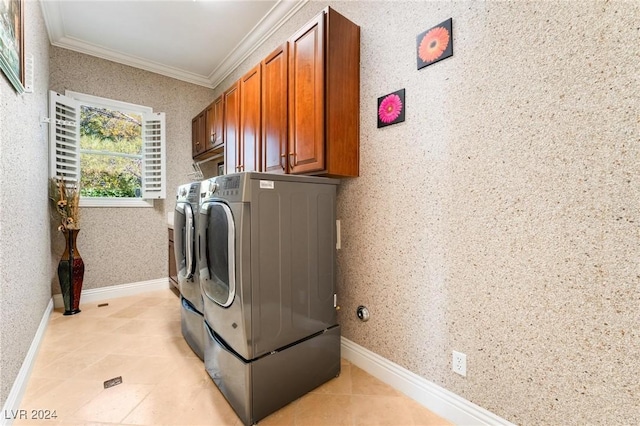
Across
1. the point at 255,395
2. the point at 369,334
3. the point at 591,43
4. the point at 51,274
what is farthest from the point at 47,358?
the point at 591,43

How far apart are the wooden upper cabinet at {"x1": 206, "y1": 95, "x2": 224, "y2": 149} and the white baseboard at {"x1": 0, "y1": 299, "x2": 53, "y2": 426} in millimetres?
2214

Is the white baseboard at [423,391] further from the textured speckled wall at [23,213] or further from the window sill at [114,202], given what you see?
the window sill at [114,202]

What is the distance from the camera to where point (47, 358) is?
6.30ft

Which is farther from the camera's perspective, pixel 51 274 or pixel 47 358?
pixel 51 274

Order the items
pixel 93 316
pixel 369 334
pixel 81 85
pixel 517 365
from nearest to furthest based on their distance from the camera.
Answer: pixel 517 365 < pixel 369 334 < pixel 93 316 < pixel 81 85

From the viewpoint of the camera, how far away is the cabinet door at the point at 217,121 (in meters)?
2.98

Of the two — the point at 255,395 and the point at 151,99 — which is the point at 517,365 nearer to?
the point at 255,395

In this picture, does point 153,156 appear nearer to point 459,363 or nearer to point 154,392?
point 154,392

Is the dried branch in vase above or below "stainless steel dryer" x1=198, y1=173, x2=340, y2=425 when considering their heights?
above

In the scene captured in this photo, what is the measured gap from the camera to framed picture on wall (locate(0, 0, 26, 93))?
1314 millimetres

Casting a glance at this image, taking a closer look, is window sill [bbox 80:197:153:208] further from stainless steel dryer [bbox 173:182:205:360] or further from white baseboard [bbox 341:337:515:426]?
white baseboard [bbox 341:337:515:426]

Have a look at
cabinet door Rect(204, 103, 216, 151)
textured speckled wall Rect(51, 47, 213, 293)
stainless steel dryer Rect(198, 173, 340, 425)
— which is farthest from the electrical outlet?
textured speckled wall Rect(51, 47, 213, 293)

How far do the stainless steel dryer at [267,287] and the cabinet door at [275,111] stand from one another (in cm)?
53

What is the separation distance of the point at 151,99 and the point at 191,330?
3.03 m
